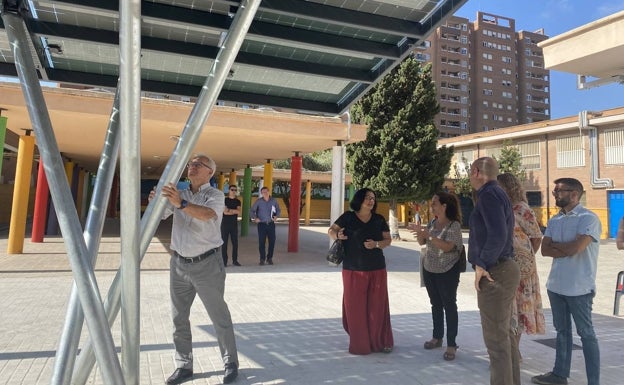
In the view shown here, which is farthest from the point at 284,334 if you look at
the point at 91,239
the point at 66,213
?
the point at 66,213

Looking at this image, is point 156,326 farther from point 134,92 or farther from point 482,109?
point 482,109

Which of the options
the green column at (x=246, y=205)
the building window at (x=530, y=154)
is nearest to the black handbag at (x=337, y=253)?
the green column at (x=246, y=205)

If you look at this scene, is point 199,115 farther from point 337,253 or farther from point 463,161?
point 463,161

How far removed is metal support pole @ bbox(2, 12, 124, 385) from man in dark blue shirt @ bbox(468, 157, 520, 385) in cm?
249

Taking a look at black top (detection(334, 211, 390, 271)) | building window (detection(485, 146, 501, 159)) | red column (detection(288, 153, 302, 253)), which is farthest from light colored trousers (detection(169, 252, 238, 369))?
building window (detection(485, 146, 501, 159))

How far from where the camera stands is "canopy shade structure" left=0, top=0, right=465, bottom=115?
300cm

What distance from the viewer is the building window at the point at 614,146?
27.6m

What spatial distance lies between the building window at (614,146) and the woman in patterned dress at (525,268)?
29396 mm

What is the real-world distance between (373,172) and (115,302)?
57.8 ft

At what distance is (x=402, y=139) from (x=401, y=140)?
7 centimetres

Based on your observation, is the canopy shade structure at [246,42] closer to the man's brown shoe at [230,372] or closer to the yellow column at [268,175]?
the man's brown shoe at [230,372]

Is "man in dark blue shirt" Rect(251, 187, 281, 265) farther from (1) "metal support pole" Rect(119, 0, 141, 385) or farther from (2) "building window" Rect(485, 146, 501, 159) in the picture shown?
(2) "building window" Rect(485, 146, 501, 159)

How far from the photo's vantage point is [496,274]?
3207mm

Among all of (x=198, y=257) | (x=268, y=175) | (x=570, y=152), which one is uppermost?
(x=570, y=152)
